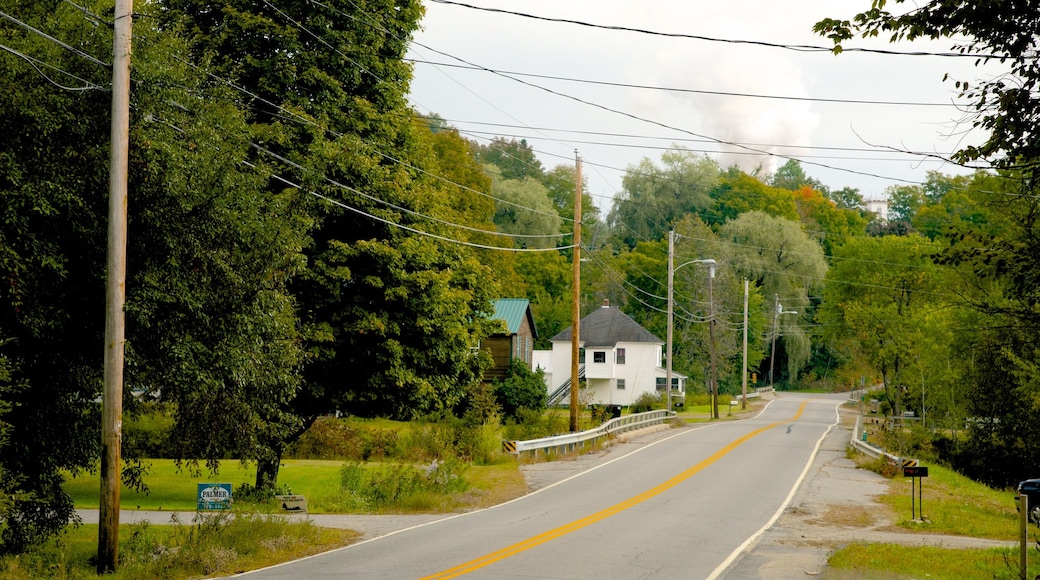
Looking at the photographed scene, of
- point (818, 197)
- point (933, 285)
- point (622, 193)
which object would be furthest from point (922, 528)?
point (818, 197)

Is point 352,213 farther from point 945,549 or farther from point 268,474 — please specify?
point 945,549

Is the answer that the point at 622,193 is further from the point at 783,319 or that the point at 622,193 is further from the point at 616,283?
the point at 783,319

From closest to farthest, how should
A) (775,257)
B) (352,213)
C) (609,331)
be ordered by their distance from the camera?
(352,213), (609,331), (775,257)

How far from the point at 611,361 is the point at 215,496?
2578 inches

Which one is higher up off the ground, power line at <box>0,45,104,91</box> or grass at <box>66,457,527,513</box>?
power line at <box>0,45,104,91</box>

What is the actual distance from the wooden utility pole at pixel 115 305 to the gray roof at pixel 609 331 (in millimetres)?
65884

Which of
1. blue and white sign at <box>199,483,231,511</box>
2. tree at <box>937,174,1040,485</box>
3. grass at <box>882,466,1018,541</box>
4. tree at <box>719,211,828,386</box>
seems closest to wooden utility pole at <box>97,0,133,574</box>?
blue and white sign at <box>199,483,231,511</box>

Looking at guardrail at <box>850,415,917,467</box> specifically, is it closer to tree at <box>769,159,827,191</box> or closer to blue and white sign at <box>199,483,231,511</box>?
blue and white sign at <box>199,483,231,511</box>

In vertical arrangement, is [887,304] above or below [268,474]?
above

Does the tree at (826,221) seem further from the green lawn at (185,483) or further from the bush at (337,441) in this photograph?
the green lawn at (185,483)

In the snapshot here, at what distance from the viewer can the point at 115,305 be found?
14359mm

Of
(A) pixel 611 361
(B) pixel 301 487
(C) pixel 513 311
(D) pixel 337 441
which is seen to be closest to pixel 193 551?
(B) pixel 301 487

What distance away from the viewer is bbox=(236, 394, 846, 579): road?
49.3 feet

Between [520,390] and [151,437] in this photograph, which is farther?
[520,390]
